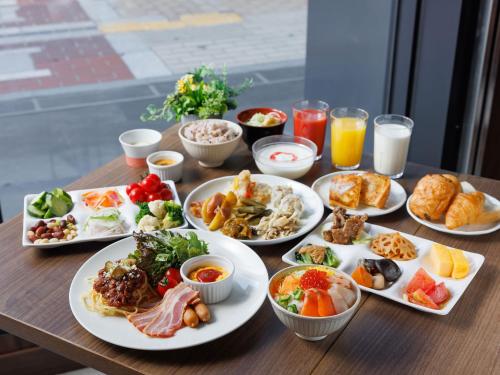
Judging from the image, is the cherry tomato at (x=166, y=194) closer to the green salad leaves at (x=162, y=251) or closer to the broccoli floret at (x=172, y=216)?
the broccoli floret at (x=172, y=216)

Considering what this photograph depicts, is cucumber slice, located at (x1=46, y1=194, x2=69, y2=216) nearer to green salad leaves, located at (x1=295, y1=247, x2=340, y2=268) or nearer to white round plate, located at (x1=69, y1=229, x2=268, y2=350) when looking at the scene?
white round plate, located at (x1=69, y1=229, x2=268, y2=350)

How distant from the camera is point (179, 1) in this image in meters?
3.44

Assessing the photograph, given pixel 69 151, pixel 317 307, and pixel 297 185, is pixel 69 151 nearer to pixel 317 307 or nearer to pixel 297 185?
pixel 297 185

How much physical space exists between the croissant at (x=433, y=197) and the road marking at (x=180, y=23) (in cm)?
207

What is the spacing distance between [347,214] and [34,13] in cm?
198

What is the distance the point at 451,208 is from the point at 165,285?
0.92 metres

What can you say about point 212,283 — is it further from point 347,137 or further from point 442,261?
point 347,137

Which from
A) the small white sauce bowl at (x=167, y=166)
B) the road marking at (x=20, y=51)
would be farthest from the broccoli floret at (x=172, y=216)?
the road marking at (x=20, y=51)

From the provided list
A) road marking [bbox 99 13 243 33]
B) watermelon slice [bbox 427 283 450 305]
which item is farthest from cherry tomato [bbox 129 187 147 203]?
road marking [bbox 99 13 243 33]

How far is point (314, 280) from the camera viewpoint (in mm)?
1465

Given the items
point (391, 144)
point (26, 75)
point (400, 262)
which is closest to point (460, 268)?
point (400, 262)

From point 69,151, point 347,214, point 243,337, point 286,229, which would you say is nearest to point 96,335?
point 243,337

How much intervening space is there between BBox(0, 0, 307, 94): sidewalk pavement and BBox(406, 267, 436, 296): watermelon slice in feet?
7.45

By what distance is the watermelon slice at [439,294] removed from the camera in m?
1.57
